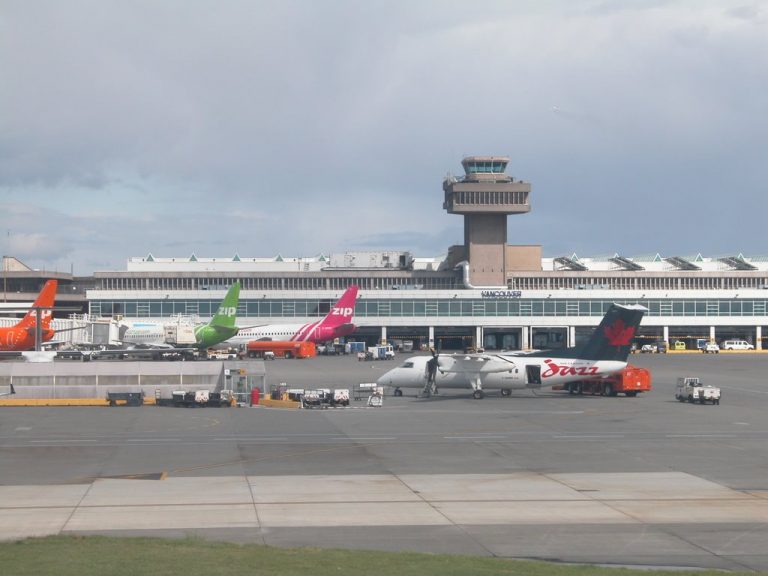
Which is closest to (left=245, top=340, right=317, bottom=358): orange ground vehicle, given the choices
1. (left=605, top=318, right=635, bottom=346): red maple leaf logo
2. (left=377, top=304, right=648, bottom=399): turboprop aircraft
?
(left=377, top=304, right=648, bottom=399): turboprop aircraft

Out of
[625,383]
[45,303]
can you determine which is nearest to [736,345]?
[625,383]

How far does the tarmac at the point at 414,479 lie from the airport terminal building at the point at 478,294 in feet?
359

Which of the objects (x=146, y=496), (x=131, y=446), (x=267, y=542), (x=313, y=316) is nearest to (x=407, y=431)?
(x=131, y=446)

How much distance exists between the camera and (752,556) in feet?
74.5

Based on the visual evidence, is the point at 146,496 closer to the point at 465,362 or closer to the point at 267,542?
the point at 267,542

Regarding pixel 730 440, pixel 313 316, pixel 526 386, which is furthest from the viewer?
pixel 313 316

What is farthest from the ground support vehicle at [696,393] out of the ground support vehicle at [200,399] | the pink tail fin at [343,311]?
the pink tail fin at [343,311]

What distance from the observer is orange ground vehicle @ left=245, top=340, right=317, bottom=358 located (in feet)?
439

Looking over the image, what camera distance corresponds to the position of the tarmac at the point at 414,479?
2481 centimetres

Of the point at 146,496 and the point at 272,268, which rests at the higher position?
the point at 272,268

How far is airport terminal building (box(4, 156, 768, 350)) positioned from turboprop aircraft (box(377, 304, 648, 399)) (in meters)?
99.0

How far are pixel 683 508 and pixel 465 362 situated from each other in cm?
4287

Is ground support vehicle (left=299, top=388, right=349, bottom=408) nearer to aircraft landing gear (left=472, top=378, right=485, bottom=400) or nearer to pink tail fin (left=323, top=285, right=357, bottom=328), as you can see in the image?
aircraft landing gear (left=472, top=378, right=485, bottom=400)

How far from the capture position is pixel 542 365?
70.3 m
